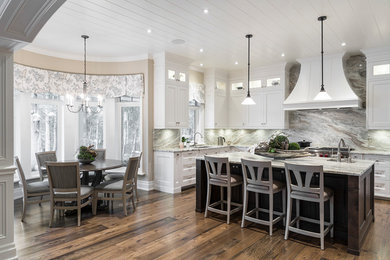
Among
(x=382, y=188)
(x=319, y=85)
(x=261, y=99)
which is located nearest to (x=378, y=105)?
(x=319, y=85)

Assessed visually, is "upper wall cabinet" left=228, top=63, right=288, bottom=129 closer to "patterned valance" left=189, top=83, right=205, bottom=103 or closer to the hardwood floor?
"patterned valance" left=189, top=83, right=205, bottom=103

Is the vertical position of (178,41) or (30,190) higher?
(178,41)

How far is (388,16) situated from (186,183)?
15.2 feet

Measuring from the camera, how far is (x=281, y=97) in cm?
657

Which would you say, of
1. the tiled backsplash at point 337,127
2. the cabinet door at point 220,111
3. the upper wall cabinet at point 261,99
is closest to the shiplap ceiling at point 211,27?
the tiled backsplash at point 337,127

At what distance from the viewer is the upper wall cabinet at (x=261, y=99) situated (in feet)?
21.6

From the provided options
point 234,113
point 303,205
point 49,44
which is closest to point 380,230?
point 303,205

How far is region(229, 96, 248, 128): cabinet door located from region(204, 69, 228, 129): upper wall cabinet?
245 mm

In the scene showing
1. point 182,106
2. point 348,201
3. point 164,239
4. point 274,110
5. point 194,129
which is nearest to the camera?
point 348,201

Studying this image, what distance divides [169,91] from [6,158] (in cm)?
363

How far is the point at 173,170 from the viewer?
5.61m

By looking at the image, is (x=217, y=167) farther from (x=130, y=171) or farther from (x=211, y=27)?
(x=211, y=27)

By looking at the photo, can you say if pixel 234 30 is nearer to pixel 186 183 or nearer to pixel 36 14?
pixel 36 14

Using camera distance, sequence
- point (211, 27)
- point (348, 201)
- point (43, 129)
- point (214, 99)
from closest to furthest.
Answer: point (348, 201), point (211, 27), point (43, 129), point (214, 99)
